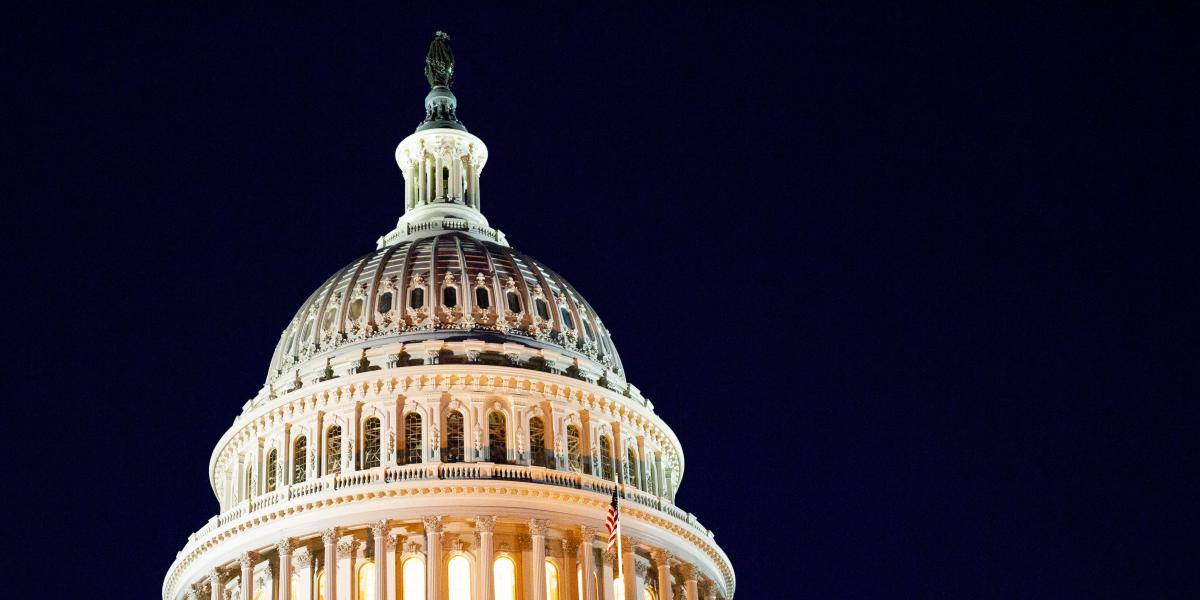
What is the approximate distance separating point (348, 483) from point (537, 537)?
824 centimetres

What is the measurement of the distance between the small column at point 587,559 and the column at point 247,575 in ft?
45.5

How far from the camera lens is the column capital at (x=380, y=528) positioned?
270ft

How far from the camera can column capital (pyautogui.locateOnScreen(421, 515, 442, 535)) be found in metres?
82.4

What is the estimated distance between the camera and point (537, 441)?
289 feet

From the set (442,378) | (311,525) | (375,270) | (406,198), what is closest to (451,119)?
(406,198)

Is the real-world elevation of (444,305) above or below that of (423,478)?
above

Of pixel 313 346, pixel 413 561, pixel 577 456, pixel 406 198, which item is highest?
pixel 406 198

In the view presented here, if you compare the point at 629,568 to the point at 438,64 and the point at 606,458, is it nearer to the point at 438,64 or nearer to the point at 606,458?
the point at 606,458

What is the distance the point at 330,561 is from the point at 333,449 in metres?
6.82

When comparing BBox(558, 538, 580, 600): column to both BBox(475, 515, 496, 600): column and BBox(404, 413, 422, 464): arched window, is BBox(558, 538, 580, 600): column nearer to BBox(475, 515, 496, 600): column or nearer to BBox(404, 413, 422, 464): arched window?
BBox(475, 515, 496, 600): column

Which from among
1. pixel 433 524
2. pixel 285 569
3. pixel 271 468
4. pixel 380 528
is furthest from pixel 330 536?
pixel 271 468

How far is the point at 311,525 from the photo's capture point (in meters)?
83.6

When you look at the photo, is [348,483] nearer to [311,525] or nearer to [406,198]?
[311,525]

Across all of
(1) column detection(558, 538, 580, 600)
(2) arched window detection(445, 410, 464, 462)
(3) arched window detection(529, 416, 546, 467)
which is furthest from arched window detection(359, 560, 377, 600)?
(3) arched window detection(529, 416, 546, 467)
